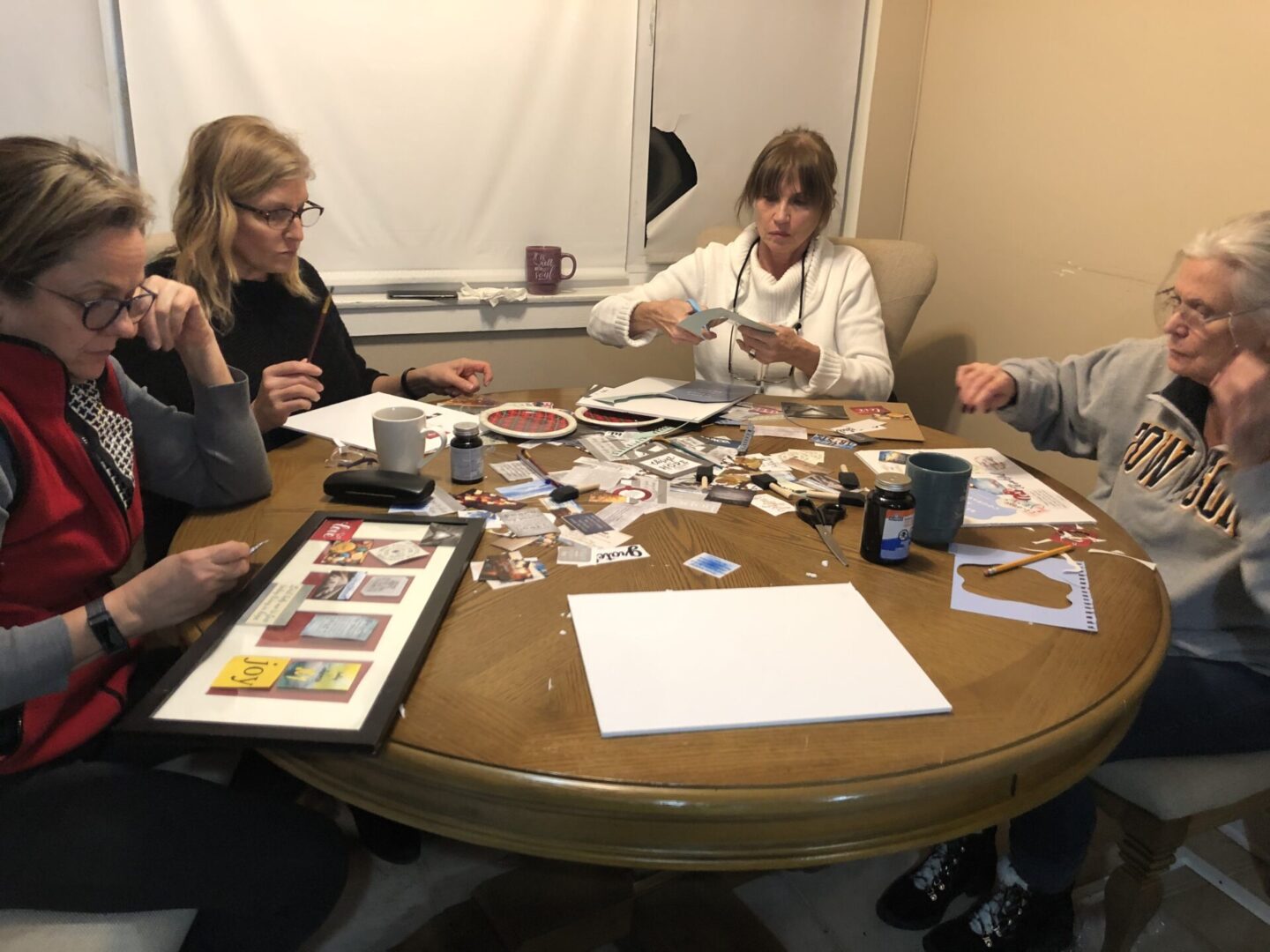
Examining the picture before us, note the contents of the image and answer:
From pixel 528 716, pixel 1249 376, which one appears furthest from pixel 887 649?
pixel 1249 376

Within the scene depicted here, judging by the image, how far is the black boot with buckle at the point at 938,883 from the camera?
1.51 meters

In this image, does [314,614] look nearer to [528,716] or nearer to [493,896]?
[528,716]

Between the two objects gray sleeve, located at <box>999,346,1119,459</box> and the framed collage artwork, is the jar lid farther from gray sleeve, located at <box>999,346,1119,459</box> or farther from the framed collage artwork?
gray sleeve, located at <box>999,346,1119,459</box>

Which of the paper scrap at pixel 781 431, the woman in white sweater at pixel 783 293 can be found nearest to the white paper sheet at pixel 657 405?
the paper scrap at pixel 781 431

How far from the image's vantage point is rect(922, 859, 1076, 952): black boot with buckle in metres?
1.39

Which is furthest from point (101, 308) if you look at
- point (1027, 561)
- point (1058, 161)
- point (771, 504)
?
point (1058, 161)

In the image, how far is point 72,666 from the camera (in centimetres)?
89

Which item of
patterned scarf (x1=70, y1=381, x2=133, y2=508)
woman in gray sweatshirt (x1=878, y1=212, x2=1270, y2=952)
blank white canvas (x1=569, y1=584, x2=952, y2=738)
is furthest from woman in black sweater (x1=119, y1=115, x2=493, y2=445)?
woman in gray sweatshirt (x1=878, y1=212, x2=1270, y2=952)

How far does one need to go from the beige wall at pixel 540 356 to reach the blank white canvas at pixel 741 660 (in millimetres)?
1713

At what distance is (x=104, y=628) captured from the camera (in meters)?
0.91

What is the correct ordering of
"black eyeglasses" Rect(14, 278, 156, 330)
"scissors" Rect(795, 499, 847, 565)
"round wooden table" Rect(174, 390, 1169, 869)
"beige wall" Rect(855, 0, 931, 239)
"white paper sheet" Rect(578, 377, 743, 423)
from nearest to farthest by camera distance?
1. "round wooden table" Rect(174, 390, 1169, 869)
2. "black eyeglasses" Rect(14, 278, 156, 330)
3. "scissors" Rect(795, 499, 847, 565)
4. "white paper sheet" Rect(578, 377, 743, 423)
5. "beige wall" Rect(855, 0, 931, 239)

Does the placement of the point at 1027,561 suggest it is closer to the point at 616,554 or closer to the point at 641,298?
the point at 616,554

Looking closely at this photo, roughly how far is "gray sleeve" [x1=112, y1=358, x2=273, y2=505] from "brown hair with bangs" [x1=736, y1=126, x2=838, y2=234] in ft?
4.51

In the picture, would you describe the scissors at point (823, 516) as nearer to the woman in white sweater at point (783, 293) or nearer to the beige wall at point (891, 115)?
the woman in white sweater at point (783, 293)
